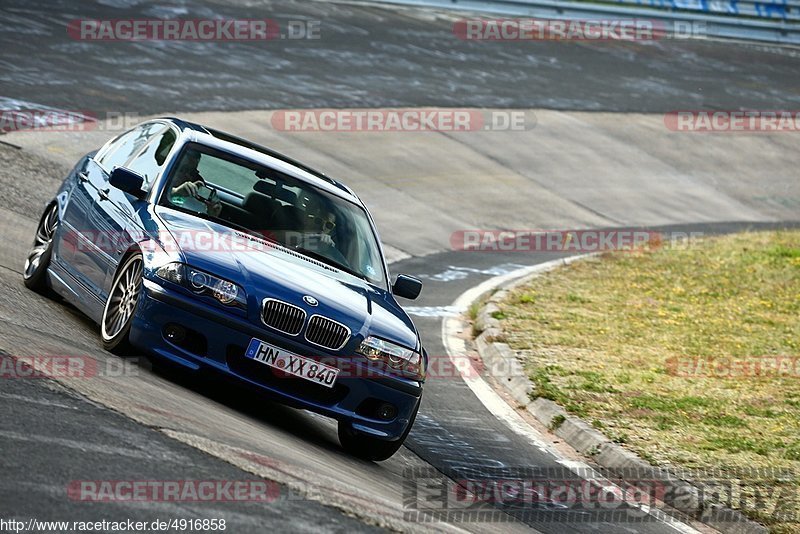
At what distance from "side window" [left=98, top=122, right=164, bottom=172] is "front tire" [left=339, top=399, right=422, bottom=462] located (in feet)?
9.29

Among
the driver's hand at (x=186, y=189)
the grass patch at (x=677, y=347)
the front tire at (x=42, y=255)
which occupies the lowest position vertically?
the grass patch at (x=677, y=347)

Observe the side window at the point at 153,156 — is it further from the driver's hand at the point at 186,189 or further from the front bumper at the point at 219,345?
the front bumper at the point at 219,345

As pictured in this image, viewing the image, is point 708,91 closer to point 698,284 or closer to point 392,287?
point 698,284

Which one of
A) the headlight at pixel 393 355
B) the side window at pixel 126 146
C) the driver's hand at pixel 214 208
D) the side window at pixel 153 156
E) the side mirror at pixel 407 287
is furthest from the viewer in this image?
the side window at pixel 126 146

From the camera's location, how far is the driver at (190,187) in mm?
8258

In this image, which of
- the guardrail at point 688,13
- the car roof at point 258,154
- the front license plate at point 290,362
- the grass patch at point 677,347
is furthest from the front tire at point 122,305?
the guardrail at point 688,13

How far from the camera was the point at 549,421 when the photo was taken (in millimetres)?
9922

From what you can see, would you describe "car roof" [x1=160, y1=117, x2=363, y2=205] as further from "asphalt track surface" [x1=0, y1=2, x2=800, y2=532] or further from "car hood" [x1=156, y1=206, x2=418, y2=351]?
"asphalt track surface" [x1=0, y1=2, x2=800, y2=532]

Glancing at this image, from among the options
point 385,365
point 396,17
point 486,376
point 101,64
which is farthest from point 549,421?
point 396,17

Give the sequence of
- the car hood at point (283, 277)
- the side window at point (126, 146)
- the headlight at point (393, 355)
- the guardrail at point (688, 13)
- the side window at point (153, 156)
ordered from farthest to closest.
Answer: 1. the guardrail at point (688, 13)
2. the side window at point (126, 146)
3. the side window at point (153, 156)
4. the headlight at point (393, 355)
5. the car hood at point (283, 277)

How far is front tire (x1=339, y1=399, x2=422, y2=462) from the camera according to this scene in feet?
25.1

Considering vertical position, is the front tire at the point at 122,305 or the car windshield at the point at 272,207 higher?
the car windshield at the point at 272,207

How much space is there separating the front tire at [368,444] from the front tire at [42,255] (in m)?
2.87

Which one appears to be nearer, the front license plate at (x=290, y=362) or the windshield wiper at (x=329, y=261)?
the front license plate at (x=290, y=362)
